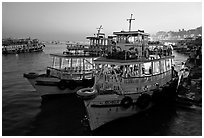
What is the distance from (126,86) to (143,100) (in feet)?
5.66

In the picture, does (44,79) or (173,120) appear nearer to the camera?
(173,120)

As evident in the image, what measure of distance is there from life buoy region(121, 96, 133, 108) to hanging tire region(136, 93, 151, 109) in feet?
2.98

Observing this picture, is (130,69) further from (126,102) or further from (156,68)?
(126,102)

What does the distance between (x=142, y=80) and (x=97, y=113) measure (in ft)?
16.5

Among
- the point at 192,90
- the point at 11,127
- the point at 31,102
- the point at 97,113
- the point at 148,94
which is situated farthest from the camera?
the point at 192,90

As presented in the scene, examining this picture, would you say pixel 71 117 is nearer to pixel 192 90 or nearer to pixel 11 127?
pixel 11 127

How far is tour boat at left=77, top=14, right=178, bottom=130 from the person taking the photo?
1524cm

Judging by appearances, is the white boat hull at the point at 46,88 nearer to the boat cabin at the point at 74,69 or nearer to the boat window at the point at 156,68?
the boat cabin at the point at 74,69

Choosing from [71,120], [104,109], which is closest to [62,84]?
[71,120]

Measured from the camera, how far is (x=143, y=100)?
55.6 ft

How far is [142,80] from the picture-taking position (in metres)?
17.8

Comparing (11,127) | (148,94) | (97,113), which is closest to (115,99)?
(97,113)

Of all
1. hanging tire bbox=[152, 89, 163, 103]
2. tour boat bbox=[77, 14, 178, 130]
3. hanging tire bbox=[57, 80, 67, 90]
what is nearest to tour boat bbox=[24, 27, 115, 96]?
hanging tire bbox=[57, 80, 67, 90]

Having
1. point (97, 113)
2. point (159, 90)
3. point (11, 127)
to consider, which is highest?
point (159, 90)
